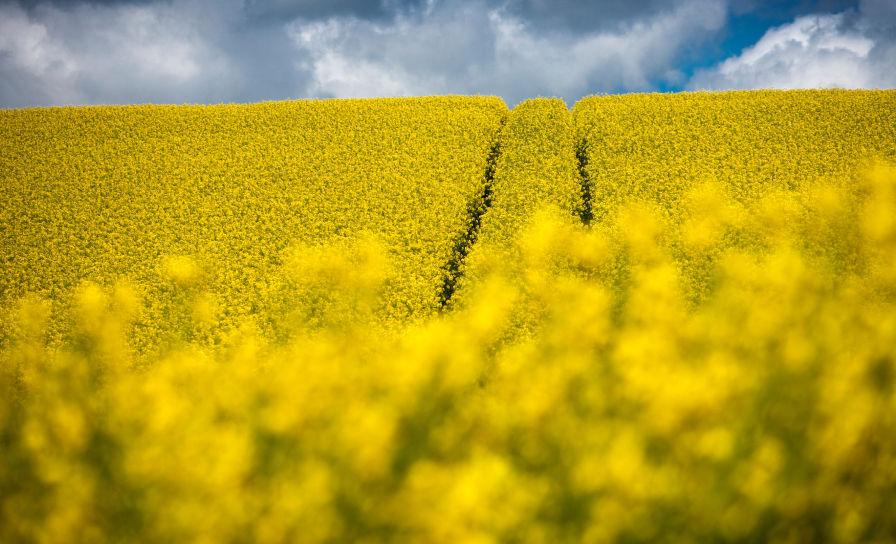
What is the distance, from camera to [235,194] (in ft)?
40.3

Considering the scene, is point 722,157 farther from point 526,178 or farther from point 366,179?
point 366,179

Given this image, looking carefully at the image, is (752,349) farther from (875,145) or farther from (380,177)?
(875,145)

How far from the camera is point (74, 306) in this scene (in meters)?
9.26

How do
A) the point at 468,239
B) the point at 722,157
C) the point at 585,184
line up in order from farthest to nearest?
the point at 722,157 → the point at 585,184 → the point at 468,239

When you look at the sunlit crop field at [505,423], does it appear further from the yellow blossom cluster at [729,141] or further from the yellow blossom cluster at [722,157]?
the yellow blossom cluster at [729,141]

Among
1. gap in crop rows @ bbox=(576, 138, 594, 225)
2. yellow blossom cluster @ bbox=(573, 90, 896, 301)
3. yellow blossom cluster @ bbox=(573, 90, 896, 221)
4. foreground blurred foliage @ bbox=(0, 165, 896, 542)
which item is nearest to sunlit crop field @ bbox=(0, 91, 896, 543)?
foreground blurred foliage @ bbox=(0, 165, 896, 542)

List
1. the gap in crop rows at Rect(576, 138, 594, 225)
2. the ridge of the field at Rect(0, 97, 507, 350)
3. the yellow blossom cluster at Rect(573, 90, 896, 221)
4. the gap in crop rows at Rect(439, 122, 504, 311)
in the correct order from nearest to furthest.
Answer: the gap in crop rows at Rect(439, 122, 504, 311) → the ridge of the field at Rect(0, 97, 507, 350) → the gap in crop rows at Rect(576, 138, 594, 225) → the yellow blossom cluster at Rect(573, 90, 896, 221)

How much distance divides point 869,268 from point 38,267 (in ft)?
42.8

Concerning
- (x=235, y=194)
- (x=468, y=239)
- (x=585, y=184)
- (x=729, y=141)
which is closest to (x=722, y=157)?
(x=729, y=141)

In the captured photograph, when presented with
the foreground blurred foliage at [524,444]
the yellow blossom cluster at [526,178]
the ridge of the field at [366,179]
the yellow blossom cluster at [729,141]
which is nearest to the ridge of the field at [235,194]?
the ridge of the field at [366,179]

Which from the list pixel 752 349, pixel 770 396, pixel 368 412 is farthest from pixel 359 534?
pixel 752 349

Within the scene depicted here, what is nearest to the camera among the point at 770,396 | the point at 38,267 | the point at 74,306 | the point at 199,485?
the point at 770,396

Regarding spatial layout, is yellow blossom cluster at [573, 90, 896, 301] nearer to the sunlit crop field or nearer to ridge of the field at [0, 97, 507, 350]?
the sunlit crop field

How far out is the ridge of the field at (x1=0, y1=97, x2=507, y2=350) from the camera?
9.75 metres
